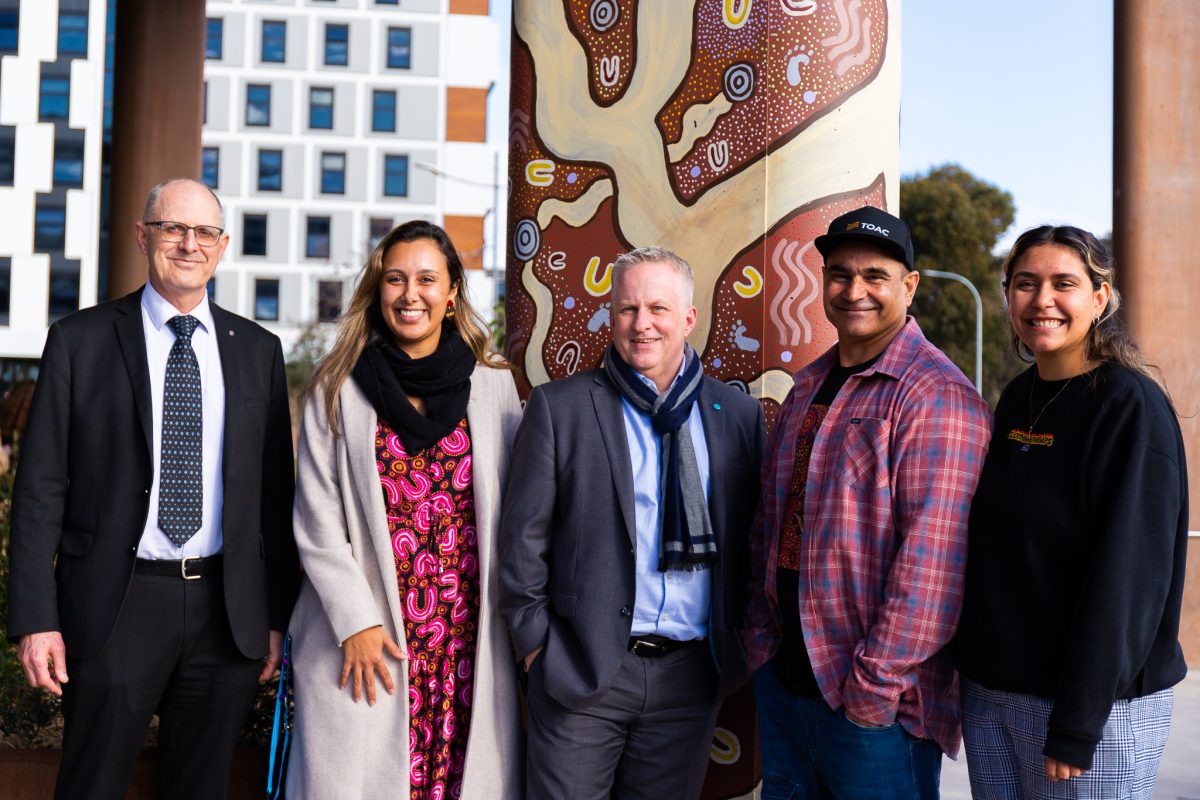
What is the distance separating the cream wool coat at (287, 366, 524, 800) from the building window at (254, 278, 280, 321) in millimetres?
54802

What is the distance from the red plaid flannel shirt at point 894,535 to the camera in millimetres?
2738

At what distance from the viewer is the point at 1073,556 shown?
259 centimetres

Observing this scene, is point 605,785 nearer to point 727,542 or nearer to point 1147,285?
point 727,542

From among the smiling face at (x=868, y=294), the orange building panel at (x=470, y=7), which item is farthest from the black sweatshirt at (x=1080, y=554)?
the orange building panel at (x=470, y=7)

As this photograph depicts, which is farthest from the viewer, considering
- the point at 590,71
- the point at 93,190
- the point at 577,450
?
the point at 93,190

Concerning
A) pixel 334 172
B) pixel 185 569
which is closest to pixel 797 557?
pixel 185 569

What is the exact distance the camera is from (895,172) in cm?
417

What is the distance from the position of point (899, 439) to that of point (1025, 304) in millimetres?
411

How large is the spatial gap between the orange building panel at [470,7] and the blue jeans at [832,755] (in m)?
58.1

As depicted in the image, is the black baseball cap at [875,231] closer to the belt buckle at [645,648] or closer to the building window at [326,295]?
the belt buckle at [645,648]

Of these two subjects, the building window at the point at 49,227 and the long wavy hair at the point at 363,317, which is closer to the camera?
the long wavy hair at the point at 363,317

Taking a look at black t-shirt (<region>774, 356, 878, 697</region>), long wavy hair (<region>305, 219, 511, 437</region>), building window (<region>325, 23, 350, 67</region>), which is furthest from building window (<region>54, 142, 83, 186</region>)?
black t-shirt (<region>774, 356, 878, 697</region>)

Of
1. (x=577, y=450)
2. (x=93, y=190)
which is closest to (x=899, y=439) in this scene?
(x=577, y=450)

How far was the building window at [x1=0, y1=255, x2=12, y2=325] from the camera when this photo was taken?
152ft
